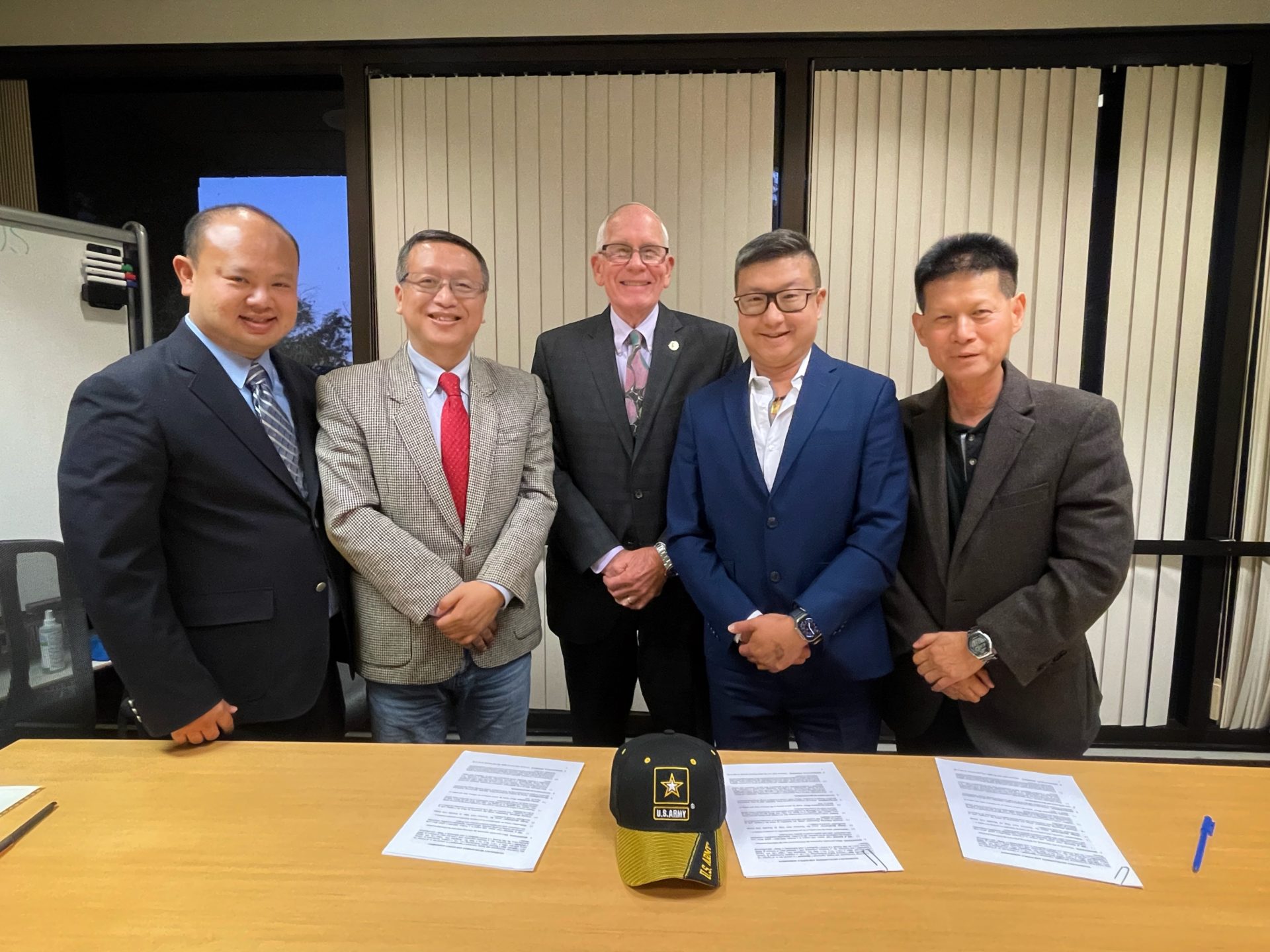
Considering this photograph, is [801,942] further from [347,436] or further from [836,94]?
[836,94]

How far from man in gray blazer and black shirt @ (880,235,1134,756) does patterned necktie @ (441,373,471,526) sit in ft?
3.75

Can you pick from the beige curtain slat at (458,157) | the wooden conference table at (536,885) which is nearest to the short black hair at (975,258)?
the wooden conference table at (536,885)

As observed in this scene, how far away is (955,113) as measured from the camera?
2.94 m

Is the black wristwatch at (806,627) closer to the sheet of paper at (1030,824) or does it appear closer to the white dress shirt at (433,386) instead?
the sheet of paper at (1030,824)

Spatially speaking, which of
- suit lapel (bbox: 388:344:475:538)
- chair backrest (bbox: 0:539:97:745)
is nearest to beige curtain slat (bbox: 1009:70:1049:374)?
suit lapel (bbox: 388:344:475:538)

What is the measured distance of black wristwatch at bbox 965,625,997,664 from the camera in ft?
5.13

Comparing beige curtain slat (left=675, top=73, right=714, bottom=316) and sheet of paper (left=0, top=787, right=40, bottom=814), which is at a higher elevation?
beige curtain slat (left=675, top=73, right=714, bottom=316)

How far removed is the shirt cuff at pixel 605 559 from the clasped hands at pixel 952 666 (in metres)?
0.82

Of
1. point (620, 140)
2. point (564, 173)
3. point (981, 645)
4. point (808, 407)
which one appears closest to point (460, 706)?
point (808, 407)

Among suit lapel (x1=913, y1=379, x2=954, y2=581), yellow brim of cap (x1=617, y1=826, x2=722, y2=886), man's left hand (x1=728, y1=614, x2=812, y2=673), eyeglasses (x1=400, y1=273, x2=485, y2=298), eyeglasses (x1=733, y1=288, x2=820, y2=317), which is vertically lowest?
yellow brim of cap (x1=617, y1=826, x2=722, y2=886)

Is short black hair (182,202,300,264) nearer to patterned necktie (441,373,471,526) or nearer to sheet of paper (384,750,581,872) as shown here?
patterned necktie (441,373,471,526)

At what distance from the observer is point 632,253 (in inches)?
78.0

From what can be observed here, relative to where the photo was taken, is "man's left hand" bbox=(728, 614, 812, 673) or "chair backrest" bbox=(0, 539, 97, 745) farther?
"chair backrest" bbox=(0, 539, 97, 745)

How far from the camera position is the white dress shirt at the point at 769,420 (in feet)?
5.68
